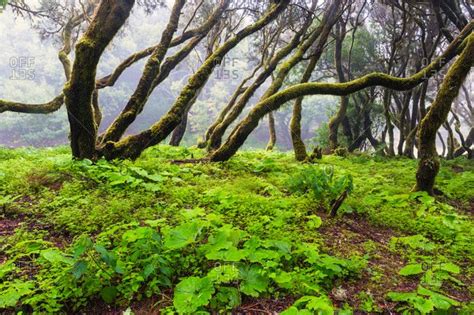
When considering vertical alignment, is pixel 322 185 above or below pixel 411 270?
above

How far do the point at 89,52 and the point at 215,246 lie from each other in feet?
12.3

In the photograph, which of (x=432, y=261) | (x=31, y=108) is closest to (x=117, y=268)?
(x=432, y=261)

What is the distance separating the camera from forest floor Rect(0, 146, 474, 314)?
251 centimetres

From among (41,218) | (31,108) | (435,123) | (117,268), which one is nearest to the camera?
(117,268)

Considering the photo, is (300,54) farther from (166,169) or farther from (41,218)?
(41,218)

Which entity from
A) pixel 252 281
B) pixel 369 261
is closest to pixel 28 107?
pixel 252 281

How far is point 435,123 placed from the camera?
5.37 meters

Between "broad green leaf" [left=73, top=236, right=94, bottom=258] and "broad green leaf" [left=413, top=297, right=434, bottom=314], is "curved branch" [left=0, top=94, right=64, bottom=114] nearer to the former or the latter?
"broad green leaf" [left=73, top=236, right=94, bottom=258]

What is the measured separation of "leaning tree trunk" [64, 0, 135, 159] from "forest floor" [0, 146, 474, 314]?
846 millimetres

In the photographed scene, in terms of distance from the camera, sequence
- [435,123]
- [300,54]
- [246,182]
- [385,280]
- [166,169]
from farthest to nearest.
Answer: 1. [300,54]
2. [166,169]
3. [246,182]
4. [435,123]
5. [385,280]

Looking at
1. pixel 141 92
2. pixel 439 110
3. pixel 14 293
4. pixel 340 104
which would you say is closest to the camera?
pixel 14 293

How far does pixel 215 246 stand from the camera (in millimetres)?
2914

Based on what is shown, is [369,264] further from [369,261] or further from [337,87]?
[337,87]

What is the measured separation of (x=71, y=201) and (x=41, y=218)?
41 centimetres
